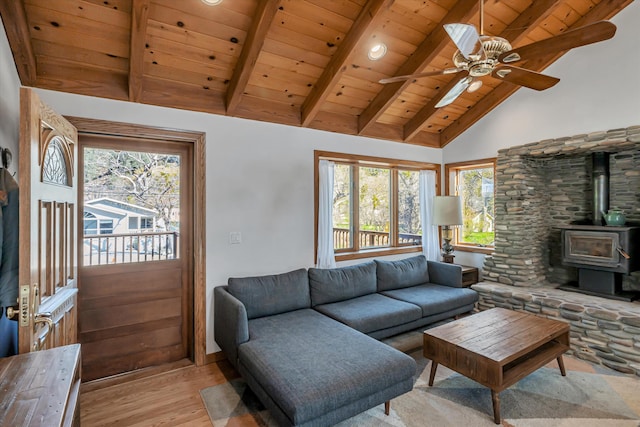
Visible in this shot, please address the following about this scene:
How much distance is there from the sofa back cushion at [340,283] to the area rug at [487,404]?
1105mm

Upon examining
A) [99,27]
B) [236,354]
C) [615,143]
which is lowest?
[236,354]

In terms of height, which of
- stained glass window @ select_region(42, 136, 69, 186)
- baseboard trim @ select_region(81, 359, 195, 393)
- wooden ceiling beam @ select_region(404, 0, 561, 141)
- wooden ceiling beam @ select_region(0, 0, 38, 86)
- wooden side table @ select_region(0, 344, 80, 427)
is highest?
wooden ceiling beam @ select_region(404, 0, 561, 141)

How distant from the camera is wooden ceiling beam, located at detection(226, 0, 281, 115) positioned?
7.84 feet

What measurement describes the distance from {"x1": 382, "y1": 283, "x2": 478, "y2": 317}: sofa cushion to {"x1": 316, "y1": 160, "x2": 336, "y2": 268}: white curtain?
0.83 metres

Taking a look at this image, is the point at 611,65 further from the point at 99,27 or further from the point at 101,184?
the point at 101,184

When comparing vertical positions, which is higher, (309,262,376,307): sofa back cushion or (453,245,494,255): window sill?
(453,245,494,255): window sill

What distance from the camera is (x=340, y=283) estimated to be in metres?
3.70

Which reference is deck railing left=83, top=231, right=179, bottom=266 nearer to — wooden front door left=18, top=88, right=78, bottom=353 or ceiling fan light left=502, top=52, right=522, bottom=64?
wooden front door left=18, top=88, right=78, bottom=353

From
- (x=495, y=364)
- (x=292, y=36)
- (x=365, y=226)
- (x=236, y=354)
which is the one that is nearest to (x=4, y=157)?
(x=236, y=354)

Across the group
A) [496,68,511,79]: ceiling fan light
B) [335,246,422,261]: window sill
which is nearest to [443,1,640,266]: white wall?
[335,246,422,261]: window sill

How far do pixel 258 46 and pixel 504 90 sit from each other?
10.9 ft

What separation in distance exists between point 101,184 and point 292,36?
7.01 feet

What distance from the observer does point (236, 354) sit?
2.61 m

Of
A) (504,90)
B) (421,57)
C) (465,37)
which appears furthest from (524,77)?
(504,90)
